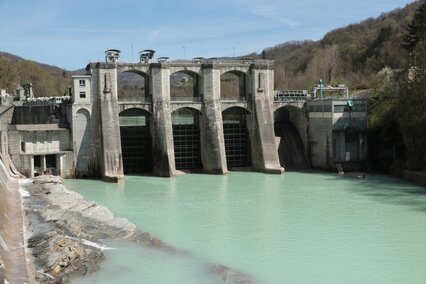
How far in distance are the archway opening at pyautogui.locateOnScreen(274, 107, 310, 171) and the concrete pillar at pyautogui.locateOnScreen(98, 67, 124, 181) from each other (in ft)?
35.7

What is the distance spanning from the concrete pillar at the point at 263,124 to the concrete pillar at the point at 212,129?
2.34m

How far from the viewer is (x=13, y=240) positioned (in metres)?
16.3

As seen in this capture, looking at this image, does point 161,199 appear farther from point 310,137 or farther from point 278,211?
point 310,137

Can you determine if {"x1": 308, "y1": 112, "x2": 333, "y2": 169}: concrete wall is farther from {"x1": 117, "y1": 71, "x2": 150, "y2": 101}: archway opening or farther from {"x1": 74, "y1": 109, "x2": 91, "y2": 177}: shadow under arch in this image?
{"x1": 74, "y1": 109, "x2": 91, "y2": 177}: shadow under arch

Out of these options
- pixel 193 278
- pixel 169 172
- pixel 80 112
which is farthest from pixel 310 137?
pixel 193 278

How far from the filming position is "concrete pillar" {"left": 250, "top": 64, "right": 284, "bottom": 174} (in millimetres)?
32469

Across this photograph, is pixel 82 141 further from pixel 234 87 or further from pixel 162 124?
pixel 234 87

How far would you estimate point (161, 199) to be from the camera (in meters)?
24.0

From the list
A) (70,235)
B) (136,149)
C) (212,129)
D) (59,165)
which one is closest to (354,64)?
(212,129)

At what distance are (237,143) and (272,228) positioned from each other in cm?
1661

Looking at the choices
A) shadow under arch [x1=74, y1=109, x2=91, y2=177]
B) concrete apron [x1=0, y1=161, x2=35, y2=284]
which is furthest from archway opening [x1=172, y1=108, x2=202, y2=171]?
concrete apron [x1=0, y1=161, x2=35, y2=284]

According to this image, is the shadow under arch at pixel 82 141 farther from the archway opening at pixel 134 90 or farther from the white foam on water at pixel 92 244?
the white foam on water at pixel 92 244

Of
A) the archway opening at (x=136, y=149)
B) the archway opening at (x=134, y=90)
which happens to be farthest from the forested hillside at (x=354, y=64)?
the archway opening at (x=136, y=149)

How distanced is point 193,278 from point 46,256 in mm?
4142
